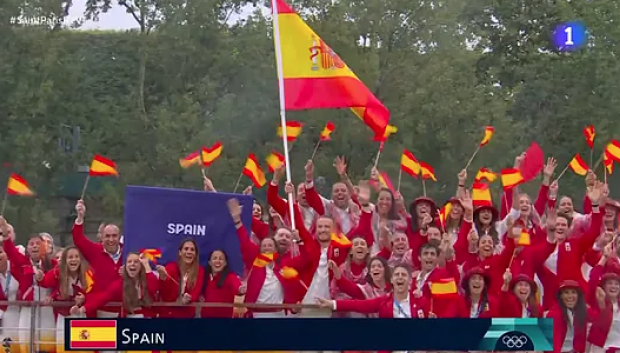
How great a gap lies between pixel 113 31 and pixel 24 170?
24.4ft

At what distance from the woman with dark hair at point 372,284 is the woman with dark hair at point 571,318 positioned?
4.88ft

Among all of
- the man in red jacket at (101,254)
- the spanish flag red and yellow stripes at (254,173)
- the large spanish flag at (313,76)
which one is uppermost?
the large spanish flag at (313,76)

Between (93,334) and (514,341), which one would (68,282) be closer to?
Answer: (93,334)

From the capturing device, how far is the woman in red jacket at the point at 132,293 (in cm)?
1092

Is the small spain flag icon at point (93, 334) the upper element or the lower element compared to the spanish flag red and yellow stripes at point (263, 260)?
lower

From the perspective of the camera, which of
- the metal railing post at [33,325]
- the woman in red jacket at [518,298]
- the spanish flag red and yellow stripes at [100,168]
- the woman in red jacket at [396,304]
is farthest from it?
the spanish flag red and yellow stripes at [100,168]

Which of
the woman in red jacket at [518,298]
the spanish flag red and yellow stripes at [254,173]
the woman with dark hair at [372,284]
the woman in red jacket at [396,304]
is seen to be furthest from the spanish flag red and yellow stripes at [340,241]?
the spanish flag red and yellow stripes at [254,173]

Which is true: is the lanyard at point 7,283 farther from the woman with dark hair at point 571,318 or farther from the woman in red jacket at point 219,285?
the woman with dark hair at point 571,318

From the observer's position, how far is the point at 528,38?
36.1m

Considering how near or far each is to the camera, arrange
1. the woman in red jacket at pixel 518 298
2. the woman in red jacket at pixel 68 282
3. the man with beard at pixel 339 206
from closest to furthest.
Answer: the woman in red jacket at pixel 518 298 → the woman in red jacket at pixel 68 282 → the man with beard at pixel 339 206

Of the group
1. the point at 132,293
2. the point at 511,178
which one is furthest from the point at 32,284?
the point at 511,178

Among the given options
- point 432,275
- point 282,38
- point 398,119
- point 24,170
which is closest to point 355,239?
point 432,275

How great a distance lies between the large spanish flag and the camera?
44.8 ft

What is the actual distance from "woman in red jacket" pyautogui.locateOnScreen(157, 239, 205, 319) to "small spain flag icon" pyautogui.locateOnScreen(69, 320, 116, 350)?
0.55m
